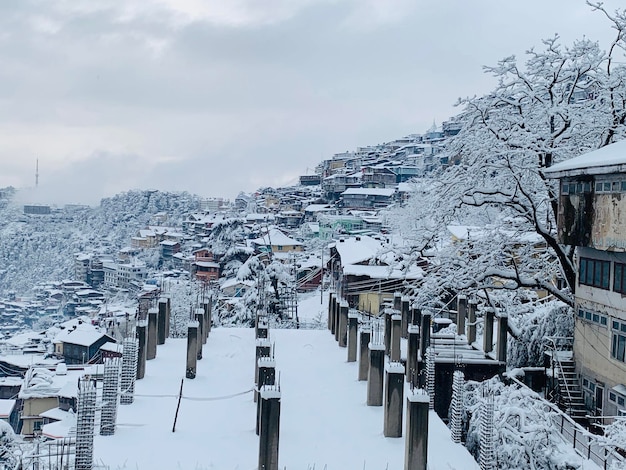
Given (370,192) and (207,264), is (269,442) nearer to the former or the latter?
(207,264)

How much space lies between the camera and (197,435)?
10359 millimetres

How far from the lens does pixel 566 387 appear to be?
14859 mm

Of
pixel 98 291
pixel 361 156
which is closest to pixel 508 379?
pixel 98 291

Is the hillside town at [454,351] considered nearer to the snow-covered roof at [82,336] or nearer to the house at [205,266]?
the snow-covered roof at [82,336]

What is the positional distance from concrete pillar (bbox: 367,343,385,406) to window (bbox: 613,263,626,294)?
5.51 meters

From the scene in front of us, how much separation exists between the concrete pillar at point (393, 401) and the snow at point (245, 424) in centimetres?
18

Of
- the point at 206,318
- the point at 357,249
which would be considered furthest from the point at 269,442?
the point at 357,249

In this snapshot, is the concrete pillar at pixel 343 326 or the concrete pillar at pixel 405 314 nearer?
the concrete pillar at pixel 343 326

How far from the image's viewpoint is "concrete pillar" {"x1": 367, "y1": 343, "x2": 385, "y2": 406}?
39.2ft

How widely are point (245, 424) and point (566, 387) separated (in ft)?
27.1

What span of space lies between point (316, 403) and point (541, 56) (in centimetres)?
1297

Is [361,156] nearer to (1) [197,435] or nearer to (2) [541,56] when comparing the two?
(2) [541,56]

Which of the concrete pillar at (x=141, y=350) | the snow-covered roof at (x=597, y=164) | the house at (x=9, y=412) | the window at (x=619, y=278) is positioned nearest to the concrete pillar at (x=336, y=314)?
the concrete pillar at (x=141, y=350)

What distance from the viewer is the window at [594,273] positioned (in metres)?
13.9
